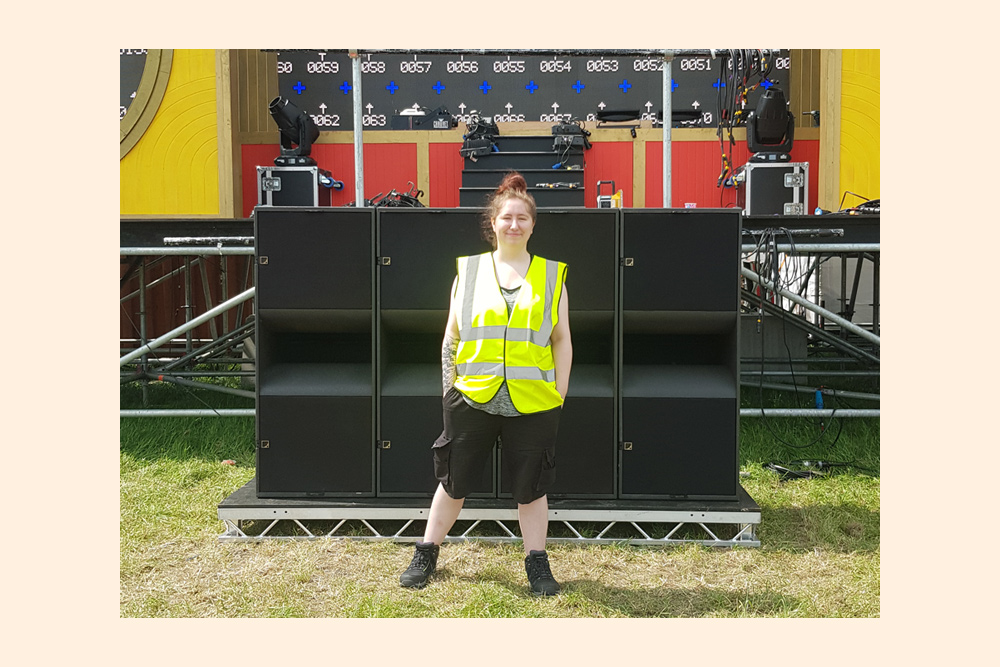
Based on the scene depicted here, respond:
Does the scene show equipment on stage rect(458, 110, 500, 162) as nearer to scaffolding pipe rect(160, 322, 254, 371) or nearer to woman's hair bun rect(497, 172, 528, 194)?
scaffolding pipe rect(160, 322, 254, 371)

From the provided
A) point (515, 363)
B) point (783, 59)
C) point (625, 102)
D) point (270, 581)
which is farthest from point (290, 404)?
point (783, 59)

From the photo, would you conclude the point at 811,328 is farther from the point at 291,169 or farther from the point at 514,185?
the point at 291,169

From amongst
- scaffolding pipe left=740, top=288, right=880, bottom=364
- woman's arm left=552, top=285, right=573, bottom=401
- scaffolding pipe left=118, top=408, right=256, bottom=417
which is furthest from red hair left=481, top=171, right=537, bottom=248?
scaffolding pipe left=118, top=408, right=256, bottom=417

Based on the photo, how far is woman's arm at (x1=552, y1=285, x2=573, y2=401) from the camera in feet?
10.8

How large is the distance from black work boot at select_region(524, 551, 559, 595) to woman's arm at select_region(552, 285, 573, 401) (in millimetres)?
710

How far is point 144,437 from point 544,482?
3.93 metres

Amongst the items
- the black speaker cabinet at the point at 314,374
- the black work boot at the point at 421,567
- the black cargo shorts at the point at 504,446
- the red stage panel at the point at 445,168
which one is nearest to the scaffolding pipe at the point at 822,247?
the black cargo shorts at the point at 504,446

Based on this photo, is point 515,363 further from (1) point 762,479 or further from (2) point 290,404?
(1) point 762,479

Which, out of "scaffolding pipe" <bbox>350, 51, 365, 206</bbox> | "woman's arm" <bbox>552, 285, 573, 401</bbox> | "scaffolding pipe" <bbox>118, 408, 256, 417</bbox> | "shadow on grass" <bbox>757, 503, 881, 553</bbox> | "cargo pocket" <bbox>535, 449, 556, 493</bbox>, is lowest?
"shadow on grass" <bbox>757, 503, 881, 553</bbox>

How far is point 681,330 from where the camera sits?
159 inches

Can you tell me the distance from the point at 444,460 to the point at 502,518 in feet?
2.24

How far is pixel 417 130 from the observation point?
379 inches

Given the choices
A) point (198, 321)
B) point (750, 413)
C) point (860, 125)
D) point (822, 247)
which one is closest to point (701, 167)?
point (860, 125)

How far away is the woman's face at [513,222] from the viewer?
3254 millimetres
